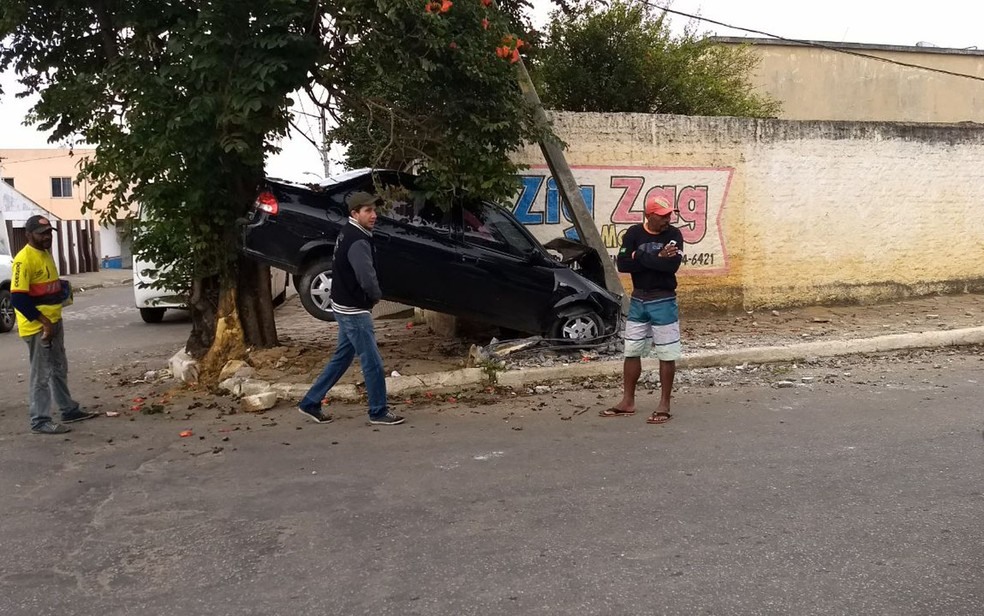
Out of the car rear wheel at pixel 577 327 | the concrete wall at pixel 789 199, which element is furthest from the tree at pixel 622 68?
the car rear wheel at pixel 577 327

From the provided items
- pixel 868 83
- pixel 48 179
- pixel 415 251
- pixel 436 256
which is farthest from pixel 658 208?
pixel 48 179

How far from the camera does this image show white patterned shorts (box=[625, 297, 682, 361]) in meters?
6.09

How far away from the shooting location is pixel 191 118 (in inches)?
256

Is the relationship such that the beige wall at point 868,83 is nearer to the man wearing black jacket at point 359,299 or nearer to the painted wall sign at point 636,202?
the painted wall sign at point 636,202

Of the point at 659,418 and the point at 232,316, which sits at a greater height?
the point at 232,316

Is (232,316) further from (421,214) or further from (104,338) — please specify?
(104,338)

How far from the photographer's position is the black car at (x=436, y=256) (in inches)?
304

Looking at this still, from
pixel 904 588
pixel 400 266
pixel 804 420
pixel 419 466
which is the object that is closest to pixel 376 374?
pixel 419 466

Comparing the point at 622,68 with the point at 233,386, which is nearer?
the point at 233,386

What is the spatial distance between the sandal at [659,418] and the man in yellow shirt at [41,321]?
175 inches

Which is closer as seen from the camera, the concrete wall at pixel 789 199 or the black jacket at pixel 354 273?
the black jacket at pixel 354 273

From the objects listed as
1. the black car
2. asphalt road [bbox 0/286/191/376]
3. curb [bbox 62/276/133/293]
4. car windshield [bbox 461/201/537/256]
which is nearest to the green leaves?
the black car

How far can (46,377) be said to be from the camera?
625 centimetres

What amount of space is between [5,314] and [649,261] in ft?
37.0
